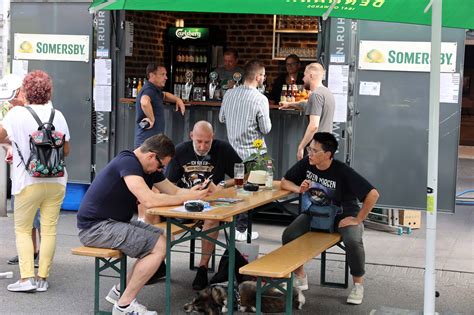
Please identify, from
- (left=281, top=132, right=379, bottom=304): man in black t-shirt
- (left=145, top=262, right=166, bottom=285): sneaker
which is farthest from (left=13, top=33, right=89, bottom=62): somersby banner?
(left=281, top=132, right=379, bottom=304): man in black t-shirt

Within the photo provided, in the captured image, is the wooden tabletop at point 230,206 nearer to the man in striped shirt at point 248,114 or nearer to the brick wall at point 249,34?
the man in striped shirt at point 248,114

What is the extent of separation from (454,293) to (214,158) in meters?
2.27

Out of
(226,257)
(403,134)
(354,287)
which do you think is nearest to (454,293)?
(354,287)

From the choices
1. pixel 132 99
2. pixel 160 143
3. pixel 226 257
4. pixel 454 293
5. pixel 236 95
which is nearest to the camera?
pixel 160 143

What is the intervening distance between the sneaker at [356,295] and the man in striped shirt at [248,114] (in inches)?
96.8

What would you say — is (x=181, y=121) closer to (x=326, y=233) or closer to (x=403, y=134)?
(x=403, y=134)

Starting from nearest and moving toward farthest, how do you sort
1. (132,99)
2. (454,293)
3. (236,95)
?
(454,293) → (236,95) → (132,99)

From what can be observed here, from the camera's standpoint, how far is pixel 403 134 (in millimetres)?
9336

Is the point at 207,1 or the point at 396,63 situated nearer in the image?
the point at 207,1

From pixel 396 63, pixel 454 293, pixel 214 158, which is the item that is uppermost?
pixel 396 63

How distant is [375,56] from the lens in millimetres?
9297

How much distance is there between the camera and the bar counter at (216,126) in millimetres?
9812

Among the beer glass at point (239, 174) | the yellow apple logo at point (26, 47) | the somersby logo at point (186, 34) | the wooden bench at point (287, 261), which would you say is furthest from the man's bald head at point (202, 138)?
the somersby logo at point (186, 34)

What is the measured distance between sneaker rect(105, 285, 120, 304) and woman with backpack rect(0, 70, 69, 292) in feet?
2.19
